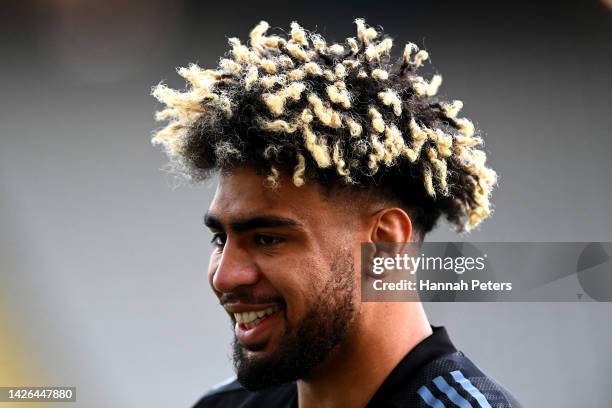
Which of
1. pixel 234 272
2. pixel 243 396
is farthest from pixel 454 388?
pixel 243 396

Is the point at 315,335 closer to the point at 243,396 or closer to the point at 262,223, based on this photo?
the point at 262,223

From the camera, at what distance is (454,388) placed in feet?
6.57

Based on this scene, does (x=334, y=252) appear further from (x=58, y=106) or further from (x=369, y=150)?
(x=58, y=106)

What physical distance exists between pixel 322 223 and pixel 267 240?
6.1 inches

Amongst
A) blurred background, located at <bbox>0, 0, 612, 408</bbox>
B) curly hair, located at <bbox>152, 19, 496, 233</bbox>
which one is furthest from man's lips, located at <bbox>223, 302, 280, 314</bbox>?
blurred background, located at <bbox>0, 0, 612, 408</bbox>

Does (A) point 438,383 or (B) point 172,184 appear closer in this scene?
(A) point 438,383

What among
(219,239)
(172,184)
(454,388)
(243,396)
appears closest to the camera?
(454,388)

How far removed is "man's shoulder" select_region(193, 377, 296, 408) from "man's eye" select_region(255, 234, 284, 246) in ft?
1.92

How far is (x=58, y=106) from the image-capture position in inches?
246

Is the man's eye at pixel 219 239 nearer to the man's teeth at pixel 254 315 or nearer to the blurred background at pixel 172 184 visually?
the man's teeth at pixel 254 315

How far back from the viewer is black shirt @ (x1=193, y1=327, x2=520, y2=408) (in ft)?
6.47

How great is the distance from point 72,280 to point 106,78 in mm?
1588

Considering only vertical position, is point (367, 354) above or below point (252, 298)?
below

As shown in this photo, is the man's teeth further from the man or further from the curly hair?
the curly hair
